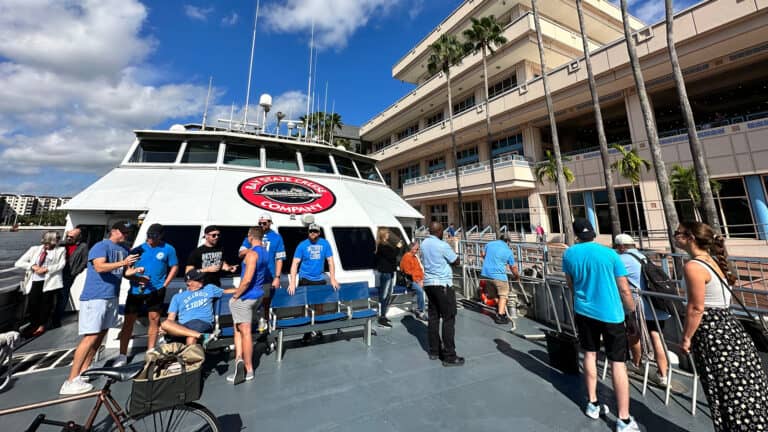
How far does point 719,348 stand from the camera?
7.27 feet

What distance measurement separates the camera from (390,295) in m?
5.99

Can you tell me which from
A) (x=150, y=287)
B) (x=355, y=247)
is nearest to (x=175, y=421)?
(x=150, y=287)

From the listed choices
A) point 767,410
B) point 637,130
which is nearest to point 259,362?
point 767,410

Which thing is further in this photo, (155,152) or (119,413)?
(155,152)

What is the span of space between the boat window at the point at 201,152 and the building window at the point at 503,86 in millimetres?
23141

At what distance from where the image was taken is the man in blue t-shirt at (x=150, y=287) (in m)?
3.90

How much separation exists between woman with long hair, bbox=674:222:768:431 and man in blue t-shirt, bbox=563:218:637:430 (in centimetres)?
46

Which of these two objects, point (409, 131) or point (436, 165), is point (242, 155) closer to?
point (436, 165)

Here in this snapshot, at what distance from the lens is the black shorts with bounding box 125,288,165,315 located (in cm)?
390

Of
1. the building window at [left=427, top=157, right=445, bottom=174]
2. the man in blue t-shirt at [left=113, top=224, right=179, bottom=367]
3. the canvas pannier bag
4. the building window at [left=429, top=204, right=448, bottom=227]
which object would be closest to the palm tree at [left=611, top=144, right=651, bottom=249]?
the building window at [left=429, top=204, right=448, bottom=227]

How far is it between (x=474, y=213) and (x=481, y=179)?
4.40 metres

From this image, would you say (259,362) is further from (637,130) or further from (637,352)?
(637,130)

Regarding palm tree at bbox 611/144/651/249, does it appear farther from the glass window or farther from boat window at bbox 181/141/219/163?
the glass window

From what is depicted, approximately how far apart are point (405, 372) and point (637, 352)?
3222 mm
